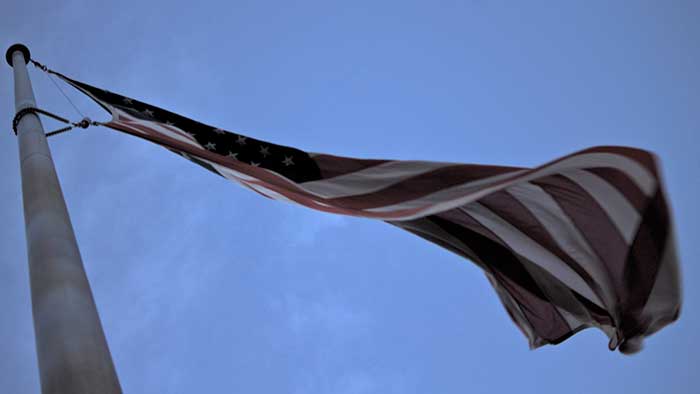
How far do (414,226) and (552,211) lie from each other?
6.18 feet

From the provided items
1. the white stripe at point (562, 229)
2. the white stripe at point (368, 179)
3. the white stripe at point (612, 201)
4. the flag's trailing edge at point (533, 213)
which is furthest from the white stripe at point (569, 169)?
the white stripe at point (368, 179)

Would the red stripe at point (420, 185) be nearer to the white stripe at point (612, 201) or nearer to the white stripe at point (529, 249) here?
the white stripe at point (529, 249)

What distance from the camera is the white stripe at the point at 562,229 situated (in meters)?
8.85

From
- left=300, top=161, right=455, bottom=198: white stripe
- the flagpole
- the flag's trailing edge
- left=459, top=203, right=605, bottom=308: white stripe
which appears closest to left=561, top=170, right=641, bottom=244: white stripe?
the flag's trailing edge

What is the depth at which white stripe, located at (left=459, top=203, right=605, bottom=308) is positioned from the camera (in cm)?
917

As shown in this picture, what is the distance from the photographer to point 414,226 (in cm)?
1022

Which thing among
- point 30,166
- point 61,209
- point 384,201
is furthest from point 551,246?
point 30,166

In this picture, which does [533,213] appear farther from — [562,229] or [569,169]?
[569,169]

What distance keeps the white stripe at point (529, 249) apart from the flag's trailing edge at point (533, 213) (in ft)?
0.04

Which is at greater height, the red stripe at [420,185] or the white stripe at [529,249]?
the red stripe at [420,185]

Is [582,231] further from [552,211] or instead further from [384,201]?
[384,201]

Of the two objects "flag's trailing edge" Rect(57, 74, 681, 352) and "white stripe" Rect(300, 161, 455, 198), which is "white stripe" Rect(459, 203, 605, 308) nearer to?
"flag's trailing edge" Rect(57, 74, 681, 352)

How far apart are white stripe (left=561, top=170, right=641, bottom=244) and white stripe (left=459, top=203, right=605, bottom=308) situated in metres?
1.00

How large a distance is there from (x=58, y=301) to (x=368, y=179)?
4.59 meters
